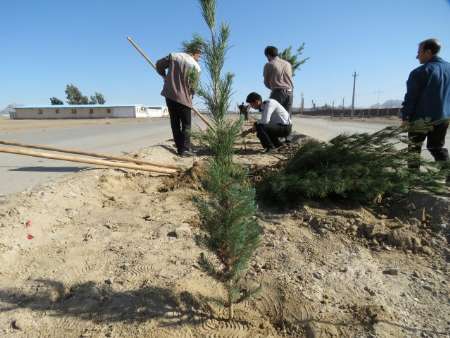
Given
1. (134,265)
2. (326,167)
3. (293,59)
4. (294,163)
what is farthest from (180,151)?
(293,59)

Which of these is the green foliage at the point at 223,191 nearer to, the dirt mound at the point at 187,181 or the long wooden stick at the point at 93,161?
the dirt mound at the point at 187,181

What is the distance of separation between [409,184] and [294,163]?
118 centimetres

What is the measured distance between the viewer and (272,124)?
20.6ft

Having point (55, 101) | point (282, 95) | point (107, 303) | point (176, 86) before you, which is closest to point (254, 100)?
point (176, 86)

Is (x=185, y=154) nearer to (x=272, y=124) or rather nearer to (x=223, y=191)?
(x=272, y=124)

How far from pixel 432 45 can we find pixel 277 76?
314cm

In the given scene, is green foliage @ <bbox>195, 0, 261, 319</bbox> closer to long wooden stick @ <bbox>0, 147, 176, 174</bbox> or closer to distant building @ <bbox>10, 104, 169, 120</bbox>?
long wooden stick @ <bbox>0, 147, 176, 174</bbox>

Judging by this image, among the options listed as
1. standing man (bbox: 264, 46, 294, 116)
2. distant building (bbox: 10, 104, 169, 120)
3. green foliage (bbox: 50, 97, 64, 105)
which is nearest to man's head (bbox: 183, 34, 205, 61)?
standing man (bbox: 264, 46, 294, 116)

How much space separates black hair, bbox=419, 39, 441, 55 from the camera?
3.98m

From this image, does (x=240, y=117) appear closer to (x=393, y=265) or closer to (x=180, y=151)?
(x=393, y=265)

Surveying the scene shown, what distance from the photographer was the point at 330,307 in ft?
6.95

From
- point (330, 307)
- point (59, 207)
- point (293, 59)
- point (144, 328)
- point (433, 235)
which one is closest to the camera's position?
point (144, 328)

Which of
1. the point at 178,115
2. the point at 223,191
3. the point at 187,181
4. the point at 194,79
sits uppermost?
the point at 194,79

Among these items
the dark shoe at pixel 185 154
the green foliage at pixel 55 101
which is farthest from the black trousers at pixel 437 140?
the green foliage at pixel 55 101
